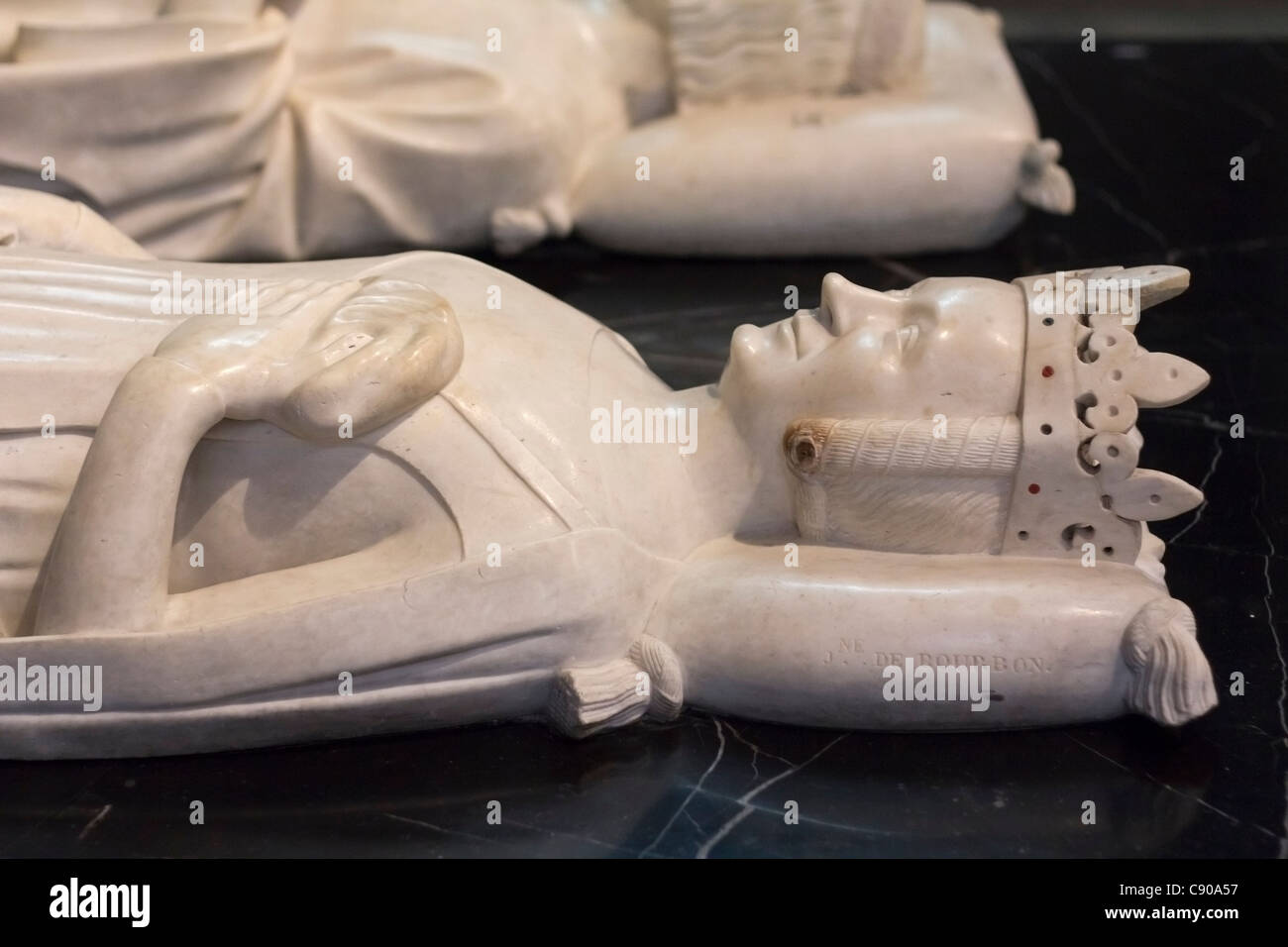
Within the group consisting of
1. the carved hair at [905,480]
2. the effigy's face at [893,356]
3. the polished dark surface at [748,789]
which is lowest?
the polished dark surface at [748,789]

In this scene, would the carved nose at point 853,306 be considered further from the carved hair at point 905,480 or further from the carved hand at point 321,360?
the carved hand at point 321,360

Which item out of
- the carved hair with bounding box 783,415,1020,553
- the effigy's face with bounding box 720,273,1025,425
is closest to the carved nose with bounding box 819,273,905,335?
the effigy's face with bounding box 720,273,1025,425

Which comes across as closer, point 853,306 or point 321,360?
point 321,360

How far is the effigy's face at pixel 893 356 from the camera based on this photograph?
7.91 feet

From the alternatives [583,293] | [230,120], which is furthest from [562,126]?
[230,120]

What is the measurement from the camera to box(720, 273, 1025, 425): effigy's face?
2.41 meters

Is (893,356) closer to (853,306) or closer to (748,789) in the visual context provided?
(853,306)

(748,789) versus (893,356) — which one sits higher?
(893,356)

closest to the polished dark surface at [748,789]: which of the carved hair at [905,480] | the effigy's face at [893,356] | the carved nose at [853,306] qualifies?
the carved hair at [905,480]

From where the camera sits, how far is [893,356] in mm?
2443

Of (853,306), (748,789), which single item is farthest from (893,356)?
(748,789)

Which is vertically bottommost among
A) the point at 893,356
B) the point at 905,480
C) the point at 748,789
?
the point at 748,789

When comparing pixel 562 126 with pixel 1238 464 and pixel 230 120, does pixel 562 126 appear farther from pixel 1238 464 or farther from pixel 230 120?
pixel 1238 464

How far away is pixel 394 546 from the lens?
2371 mm
